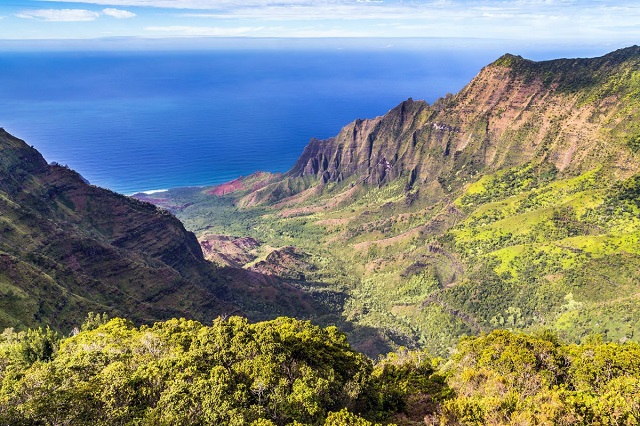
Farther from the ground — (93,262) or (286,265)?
(93,262)

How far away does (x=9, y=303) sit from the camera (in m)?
75.2

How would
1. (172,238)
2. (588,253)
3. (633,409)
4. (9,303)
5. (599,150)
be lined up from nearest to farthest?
(633,409), (9,303), (588,253), (172,238), (599,150)

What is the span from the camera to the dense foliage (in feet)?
106

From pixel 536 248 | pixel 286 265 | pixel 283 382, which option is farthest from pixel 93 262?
pixel 536 248

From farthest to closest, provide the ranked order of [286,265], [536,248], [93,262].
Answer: [286,265] < [536,248] < [93,262]

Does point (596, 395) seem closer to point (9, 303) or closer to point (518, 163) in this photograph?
point (9, 303)

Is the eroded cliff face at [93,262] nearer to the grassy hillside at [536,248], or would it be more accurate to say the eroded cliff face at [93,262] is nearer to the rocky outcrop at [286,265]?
the rocky outcrop at [286,265]

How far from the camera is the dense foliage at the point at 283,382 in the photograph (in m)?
32.2

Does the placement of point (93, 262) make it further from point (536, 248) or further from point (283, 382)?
point (536, 248)

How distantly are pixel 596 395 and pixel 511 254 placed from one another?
108 metres

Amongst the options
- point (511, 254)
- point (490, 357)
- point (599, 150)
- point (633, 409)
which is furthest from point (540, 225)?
point (633, 409)

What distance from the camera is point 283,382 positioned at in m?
37.0

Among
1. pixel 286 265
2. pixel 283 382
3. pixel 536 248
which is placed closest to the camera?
pixel 283 382

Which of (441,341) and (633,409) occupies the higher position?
(633,409)
